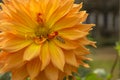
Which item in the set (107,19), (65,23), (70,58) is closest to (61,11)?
(65,23)

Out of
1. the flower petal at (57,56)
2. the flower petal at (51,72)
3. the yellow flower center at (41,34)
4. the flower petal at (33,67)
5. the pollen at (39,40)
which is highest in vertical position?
the yellow flower center at (41,34)

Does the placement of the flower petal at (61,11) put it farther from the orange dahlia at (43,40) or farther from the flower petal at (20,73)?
the flower petal at (20,73)

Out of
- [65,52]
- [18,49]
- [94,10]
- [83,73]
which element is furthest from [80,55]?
[94,10]

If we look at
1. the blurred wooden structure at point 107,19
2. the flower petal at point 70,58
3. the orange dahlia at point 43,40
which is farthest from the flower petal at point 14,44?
the blurred wooden structure at point 107,19

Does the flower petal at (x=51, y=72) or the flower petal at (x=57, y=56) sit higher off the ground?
the flower petal at (x=57, y=56)

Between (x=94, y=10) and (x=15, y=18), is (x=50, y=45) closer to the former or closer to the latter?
(x=15, y=18)

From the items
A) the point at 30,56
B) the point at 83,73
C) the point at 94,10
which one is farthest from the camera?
the point at 94,10

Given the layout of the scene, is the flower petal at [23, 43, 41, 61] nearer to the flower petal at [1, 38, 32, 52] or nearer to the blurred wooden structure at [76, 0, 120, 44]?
the flower petal at [1, 38, 32, 52]

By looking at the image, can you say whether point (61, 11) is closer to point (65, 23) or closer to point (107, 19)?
point (65, 23)

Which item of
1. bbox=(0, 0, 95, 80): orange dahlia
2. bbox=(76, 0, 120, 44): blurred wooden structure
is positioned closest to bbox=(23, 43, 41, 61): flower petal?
bbox=(0, 0, 95, 80): orange dahlia
